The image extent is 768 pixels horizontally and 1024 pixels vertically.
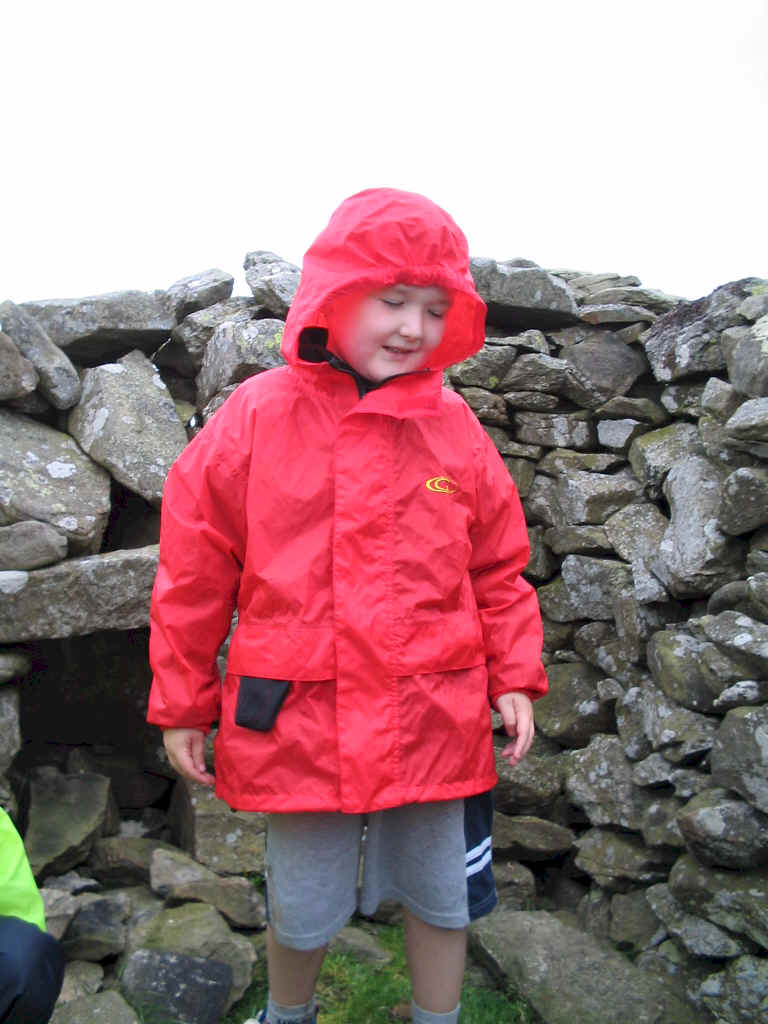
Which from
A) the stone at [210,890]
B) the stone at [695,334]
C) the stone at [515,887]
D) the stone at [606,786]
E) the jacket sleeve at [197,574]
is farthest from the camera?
the stone at [695,334]

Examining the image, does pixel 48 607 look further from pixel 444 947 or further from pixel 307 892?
pixel 444 947

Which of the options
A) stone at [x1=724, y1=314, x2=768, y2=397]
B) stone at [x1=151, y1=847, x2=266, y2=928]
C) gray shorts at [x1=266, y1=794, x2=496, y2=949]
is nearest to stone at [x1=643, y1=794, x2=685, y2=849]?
gray shorts at [x1=266, y1=794, x2=496, y2=949]

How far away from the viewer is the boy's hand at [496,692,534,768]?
2684 millimetres

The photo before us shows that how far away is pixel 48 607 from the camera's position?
12.5 feet

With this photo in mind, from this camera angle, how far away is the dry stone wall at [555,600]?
339cm

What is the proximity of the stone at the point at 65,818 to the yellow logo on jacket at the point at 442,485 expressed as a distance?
2.44 m

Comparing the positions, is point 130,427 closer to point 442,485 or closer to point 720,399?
point 442,485

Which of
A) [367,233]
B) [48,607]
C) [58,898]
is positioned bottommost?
[58,898]

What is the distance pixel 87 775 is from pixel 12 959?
2.32 meters

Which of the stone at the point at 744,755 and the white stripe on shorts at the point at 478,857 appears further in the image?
the stone at the point at 744,755

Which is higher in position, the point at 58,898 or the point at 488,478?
the point at 488,478

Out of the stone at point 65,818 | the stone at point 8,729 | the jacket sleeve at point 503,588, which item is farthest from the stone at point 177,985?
the jacket sleeve at point 503,588

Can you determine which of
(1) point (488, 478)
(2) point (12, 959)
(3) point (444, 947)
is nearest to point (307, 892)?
(3) point (444, 947)

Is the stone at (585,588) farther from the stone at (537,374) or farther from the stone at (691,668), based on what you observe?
the stone at (537,374)
